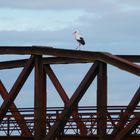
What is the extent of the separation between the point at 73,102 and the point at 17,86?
11.2 ft

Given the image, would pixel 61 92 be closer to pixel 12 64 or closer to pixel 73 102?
pixel 12 64

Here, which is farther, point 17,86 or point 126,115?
point 17,86

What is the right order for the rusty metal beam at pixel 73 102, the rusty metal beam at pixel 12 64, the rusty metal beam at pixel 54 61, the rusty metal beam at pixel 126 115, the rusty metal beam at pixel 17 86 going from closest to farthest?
the rusty metal beam at pixel 126 115 < the rusty metal beam at pixel 73 102 < the rusty metal beam at pixel 17 86 < the rusty metal beam at pixel 54 61 < the rusty metal beam at pixel 12 64

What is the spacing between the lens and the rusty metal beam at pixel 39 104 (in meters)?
45.3

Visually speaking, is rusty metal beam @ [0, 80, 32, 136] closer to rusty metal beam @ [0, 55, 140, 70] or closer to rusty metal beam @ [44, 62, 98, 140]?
rusty metal beam @ [0, 55, 140, 70]

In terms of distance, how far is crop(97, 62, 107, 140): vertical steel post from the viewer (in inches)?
1689

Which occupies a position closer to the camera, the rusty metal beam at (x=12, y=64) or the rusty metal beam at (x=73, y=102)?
the rusty metal beam at (x=73, y=102)

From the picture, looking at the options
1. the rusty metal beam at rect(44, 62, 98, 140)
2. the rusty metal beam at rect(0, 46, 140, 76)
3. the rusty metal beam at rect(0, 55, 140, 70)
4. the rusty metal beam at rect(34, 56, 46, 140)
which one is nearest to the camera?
the rusty metal beam at rect(0, 46, 140, 76)

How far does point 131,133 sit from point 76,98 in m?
2.70

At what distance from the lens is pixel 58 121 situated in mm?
44375

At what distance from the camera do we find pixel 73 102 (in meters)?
43.6

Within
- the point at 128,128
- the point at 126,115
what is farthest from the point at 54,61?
Result: the point at 128,128

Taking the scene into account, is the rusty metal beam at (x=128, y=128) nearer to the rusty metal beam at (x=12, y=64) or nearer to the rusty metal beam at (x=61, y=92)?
the rusty metal beam at (x=61, y=92)

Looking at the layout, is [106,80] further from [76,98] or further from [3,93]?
[3,93]
